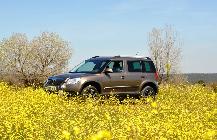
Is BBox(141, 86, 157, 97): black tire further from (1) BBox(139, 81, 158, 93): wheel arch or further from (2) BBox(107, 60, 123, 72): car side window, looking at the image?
(2) BBox(107, 60, 123, 72): car side window

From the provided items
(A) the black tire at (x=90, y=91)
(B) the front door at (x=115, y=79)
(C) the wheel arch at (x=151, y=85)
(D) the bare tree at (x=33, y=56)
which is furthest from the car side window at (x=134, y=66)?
(D) the bare tree at (x=33, y=56)

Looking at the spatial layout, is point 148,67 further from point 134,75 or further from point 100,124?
point 100,124

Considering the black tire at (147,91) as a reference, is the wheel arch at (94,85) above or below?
above

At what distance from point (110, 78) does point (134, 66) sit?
1.47 meters

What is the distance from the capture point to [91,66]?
19.1m

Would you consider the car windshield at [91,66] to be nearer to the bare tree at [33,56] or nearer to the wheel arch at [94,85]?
the wheel arch at [94,85]

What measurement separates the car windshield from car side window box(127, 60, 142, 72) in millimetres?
1158

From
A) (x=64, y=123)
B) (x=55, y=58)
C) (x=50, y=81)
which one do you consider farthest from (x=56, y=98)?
(x=55, y=58)

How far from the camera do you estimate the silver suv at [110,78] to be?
17734mm

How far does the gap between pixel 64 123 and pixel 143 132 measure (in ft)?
7.11

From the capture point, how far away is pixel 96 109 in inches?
509

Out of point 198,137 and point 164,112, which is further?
point 164,112

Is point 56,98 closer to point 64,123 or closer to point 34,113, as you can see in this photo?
point 34,113

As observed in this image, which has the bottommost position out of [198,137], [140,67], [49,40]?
[198,137]
